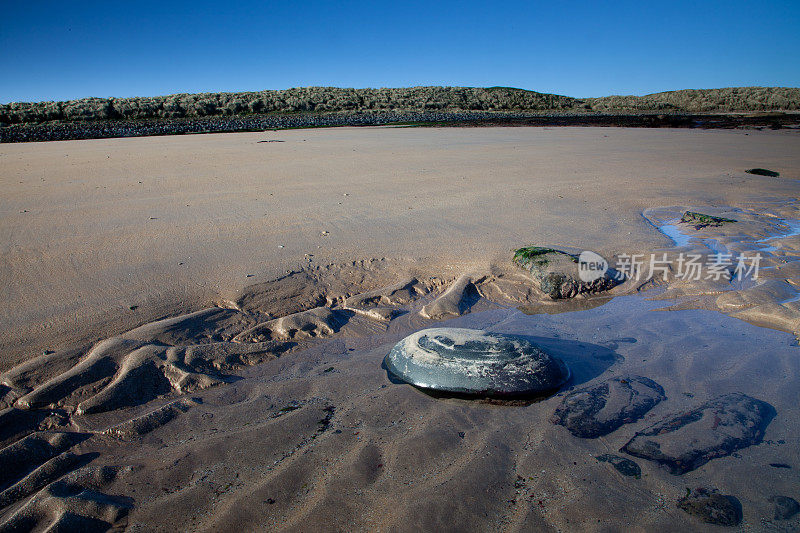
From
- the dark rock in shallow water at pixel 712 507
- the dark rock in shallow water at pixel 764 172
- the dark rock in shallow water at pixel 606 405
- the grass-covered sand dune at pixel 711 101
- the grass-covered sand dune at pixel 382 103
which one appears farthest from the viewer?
the grass-covered sand dune at pixel 711 101

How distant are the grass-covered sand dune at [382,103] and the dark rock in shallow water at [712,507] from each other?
22.3 m

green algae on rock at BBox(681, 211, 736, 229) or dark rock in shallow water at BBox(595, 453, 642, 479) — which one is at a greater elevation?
green algae on rock at BBox(681, 211, 736, 229)

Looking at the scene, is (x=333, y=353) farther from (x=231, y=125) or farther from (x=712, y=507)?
(x=231, y=125)

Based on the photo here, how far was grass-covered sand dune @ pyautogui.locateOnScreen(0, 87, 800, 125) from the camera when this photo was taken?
19.8 meters

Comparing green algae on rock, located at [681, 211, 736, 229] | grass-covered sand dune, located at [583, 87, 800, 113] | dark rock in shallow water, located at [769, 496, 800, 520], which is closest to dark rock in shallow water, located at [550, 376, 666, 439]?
dark rock in shallow water, located at [769, 496, 800, 520]

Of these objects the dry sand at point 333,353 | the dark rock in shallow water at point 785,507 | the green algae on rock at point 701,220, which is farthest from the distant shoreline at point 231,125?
the dark rock in shallow water at point 785,507

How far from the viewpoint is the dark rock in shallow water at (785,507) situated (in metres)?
1.37

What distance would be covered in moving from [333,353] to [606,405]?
50.3 inches

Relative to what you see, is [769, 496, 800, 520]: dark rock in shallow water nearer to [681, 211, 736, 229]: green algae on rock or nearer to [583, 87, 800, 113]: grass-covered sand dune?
[681, 211, 736, 229]: green algae on rock

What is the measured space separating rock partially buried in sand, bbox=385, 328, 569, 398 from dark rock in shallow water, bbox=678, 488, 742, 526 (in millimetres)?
656

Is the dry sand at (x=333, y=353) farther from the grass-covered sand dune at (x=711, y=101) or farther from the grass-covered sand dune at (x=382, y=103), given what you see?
the grass-covered sand dune at (x=711, y=101)

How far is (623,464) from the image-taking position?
5.21ft

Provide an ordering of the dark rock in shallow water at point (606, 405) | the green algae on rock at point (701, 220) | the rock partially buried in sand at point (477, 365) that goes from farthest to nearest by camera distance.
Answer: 1. the green algae on rock at point (701, 220)
2. the rock partially buried in sand at point (477, 365)
3. the dark rock in shallow water at point (606, 405)

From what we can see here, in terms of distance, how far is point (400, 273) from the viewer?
315 cm
